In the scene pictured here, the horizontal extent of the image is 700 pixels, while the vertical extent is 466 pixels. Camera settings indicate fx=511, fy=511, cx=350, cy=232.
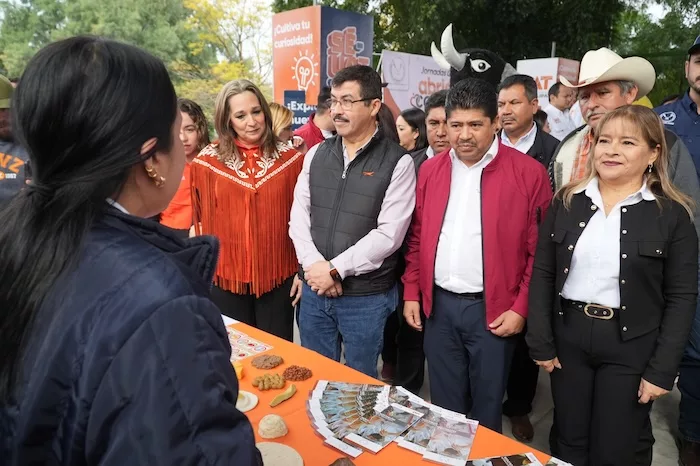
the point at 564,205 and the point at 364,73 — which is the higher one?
the point at 364,73

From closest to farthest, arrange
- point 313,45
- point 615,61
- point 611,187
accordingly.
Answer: point 611,187
point 615,61
point 313,45

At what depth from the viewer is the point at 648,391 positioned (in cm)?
179

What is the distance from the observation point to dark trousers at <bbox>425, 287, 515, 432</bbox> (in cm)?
220

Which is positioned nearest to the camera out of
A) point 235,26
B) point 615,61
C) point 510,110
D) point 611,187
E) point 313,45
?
point 611,187

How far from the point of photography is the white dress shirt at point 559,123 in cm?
693

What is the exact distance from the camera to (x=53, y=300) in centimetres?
75

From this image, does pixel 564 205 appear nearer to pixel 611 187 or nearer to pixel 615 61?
pixel 611 187

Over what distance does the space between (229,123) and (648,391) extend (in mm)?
2166

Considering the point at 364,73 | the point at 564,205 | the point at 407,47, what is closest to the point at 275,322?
the point at 364,73

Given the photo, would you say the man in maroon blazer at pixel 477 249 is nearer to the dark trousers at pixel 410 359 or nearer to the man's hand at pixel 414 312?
the man's hand at pixel 414 312

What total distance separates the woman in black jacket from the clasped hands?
0.86 metres

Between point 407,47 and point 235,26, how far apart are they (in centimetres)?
609

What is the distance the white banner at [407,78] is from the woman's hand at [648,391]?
647 centimetres

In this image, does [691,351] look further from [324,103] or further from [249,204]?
[324,103]
